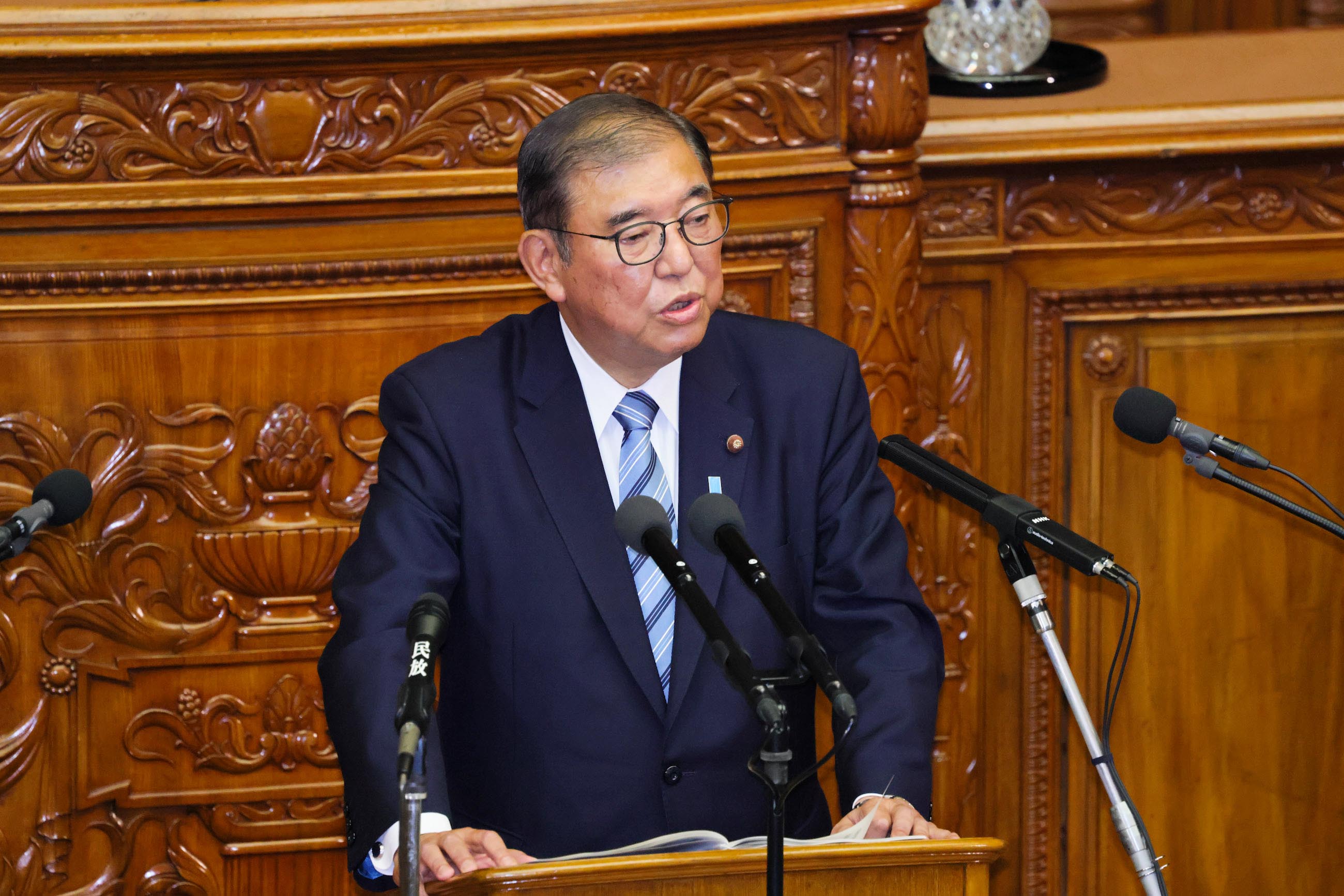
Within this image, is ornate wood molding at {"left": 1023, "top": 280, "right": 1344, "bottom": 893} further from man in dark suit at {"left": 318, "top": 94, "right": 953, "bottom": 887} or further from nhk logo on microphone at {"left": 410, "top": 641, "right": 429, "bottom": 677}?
nhk logo on microphone at {"left": 410, "top": 641, "right": 429, "bottom": 677}

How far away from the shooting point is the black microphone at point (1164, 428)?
1.93 meters

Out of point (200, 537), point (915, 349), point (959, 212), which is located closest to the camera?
point (200, 537)

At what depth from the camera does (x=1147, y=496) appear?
10.6 ft

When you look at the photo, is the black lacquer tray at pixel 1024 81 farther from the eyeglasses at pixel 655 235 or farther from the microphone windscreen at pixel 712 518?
the microphone windscreen at pixel 712 518

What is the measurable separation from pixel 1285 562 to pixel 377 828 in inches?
82.7

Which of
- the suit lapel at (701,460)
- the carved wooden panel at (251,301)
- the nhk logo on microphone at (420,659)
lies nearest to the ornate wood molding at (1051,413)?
the carved wooden panel at (251,301)

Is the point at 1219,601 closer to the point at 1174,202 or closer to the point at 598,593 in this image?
the point at 1174,202

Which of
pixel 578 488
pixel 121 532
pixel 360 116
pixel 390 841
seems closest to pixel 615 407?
pixel 578 488

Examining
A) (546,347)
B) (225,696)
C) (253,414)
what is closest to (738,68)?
(546,347)

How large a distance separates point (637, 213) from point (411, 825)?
100 centimetres

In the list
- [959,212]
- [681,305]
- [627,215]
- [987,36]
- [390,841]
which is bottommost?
[390,841]

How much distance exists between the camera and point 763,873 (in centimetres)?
161

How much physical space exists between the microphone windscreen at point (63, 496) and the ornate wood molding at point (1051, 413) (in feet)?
6.20

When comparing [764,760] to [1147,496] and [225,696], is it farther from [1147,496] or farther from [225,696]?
[1147,496]
